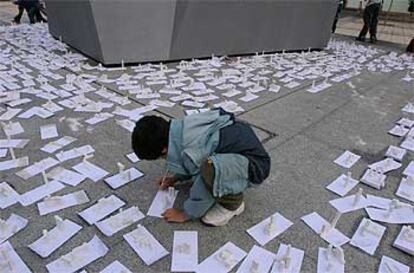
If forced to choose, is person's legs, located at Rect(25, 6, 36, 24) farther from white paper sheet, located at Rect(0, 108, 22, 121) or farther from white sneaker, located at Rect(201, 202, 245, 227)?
white sneaker, located at Rect(201, 202, 245, 227)

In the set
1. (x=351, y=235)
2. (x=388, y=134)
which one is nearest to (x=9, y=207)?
(x=351, y=235)

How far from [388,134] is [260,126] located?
3.60 ft

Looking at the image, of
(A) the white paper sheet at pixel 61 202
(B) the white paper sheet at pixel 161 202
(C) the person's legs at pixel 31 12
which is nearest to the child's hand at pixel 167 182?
(B) the white paper sheet at pixel 161 202

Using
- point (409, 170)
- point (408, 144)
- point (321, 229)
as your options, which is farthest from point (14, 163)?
point (408, 144)

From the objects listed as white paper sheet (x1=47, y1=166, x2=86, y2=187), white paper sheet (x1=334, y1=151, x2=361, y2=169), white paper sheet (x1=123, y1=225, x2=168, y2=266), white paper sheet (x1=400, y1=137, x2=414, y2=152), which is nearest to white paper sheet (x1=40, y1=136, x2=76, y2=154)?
white paper sheet (x1=47, y1=166, x2=86, y2=187)

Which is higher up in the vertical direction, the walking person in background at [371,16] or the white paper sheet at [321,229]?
the walking person in background at [371,16]

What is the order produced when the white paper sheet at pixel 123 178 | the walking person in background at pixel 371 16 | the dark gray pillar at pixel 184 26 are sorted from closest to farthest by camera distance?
the white paper sheet at pixel 123 178
the dark gray pillar at pixel 184 26
the walking person in background at pixel 371 16

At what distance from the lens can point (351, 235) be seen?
1741 millimetres

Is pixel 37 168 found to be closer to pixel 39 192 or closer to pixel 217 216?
pixel 39 192

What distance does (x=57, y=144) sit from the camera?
2.46m

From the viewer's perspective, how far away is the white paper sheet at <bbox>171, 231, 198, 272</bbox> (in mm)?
1515

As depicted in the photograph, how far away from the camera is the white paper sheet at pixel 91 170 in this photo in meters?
2.10

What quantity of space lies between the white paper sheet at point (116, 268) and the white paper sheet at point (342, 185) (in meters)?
1.31

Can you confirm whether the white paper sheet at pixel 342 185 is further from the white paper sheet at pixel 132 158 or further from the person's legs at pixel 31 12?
the person's legs at pixel 31 12
